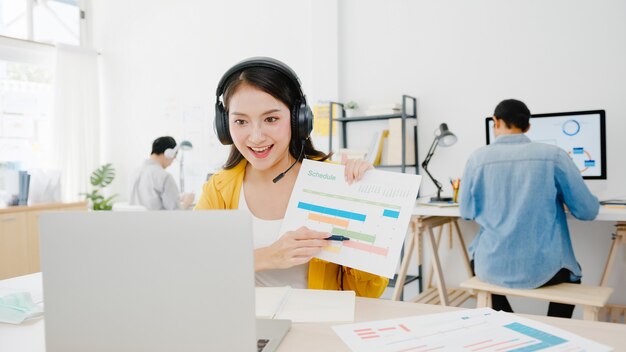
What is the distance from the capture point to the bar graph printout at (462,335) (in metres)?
0.76

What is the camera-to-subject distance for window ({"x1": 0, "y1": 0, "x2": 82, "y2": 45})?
465 centimetres

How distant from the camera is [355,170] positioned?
107cm

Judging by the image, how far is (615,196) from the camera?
2969 millimetres

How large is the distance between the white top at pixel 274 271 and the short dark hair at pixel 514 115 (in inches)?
61.2

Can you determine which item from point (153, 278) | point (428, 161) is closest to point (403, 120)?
point (428, 161)

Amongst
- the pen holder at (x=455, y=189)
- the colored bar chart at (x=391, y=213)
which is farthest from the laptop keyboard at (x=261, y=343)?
the pen holder at (x=455, y=189)

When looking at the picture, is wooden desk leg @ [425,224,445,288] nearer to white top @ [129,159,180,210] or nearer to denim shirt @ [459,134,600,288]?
denim shirt @ [459,134,600,288]

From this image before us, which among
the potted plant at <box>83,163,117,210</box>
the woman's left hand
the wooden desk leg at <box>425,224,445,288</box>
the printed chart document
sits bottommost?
the wooden desk leg at <box>425,224,445,288</box>

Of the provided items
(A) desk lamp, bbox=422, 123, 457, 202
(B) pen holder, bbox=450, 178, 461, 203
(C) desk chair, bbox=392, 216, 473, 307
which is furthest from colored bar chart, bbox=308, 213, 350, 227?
(B) pen holder, bbox=450, 178, 461, 203

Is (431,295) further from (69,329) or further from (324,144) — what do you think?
(69,329)

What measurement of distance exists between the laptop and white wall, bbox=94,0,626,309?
10.1ft

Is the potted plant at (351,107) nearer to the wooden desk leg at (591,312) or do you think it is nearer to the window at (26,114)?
the wooden desk leg at (591,312)

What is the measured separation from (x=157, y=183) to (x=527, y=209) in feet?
9.14

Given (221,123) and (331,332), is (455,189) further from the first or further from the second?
(331,332)
